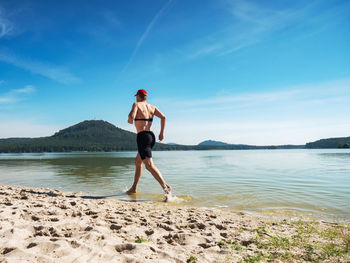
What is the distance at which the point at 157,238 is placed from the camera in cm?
304

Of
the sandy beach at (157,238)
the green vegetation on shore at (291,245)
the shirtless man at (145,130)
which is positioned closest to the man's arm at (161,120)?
the shirtless man at (145,130)

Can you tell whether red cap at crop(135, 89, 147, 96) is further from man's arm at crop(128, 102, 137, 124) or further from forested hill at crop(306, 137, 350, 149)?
forested hill at crop(306, 137, 350, 149)

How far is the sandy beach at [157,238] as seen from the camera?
2.47 meters

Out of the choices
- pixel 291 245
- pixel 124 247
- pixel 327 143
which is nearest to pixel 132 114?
pixel 124 247

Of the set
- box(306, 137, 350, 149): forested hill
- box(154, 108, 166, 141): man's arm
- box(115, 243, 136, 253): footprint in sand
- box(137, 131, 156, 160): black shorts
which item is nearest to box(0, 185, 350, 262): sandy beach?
box(115, 243, 136, 253): footprint in sand

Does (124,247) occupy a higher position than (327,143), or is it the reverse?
(327,143)

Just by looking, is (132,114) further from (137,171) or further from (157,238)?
(157,238)

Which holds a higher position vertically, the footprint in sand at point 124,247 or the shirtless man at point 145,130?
the shirtless man at point 145,130

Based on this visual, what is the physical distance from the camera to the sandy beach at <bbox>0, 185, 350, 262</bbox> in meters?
2.47

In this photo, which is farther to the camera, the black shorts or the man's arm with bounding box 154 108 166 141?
the man's arm with bounding box 154 108 166 141

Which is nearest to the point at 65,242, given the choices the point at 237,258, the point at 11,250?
the point at 11,250

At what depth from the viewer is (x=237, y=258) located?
2498 millimetres

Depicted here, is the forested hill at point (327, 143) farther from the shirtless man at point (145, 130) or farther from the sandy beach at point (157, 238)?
the sandy beach at point (157, 238)

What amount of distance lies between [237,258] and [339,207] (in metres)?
4.21
